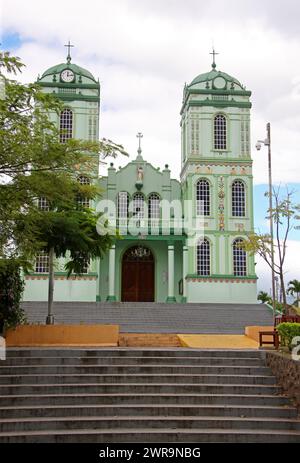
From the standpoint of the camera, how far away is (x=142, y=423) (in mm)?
9430

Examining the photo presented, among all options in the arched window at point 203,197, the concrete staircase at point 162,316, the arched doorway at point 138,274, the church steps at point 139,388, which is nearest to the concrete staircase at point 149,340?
the concrete staircase at point 162,316

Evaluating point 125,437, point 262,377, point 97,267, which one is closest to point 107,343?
point 262,377

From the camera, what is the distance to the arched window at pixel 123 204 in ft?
102

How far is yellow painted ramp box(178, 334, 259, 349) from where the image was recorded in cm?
1692

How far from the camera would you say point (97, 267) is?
29.8 metres

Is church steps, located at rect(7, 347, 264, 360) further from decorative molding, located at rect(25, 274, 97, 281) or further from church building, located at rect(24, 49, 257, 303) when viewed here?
church building, located at rect(24, 49, 257, 303)

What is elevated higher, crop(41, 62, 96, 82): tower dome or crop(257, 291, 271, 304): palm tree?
crop(41, 62, 96, 82): tower dome

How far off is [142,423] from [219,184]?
22559 millimetres

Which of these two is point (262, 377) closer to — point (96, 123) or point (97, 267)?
point (97, 267)

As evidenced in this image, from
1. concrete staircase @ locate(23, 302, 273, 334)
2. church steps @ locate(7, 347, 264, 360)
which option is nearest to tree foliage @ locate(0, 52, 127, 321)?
church steps @ locate(7, 347, 264, 360)

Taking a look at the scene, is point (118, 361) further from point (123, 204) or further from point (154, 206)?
point (154, 206)

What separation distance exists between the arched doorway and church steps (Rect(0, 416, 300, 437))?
20885 mm

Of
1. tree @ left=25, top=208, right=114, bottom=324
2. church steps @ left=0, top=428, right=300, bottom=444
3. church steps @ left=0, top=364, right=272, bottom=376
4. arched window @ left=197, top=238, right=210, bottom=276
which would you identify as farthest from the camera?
arched window @ left=197, top=238, right=210, bottom=276

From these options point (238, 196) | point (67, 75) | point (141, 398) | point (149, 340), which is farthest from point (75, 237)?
point (67, 75)
